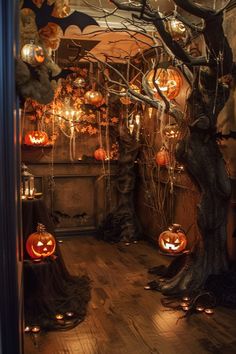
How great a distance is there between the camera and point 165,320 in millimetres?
3777

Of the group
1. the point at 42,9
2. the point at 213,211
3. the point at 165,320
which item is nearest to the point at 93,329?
the point at 165,320

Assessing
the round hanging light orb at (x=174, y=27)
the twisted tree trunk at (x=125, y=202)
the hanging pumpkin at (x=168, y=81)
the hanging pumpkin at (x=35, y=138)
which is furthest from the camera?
the twisted tree trunk at (x=125, y=202)

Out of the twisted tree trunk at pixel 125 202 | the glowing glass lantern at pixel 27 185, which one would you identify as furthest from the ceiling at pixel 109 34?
the glowing glass lantern at pixel 27 185

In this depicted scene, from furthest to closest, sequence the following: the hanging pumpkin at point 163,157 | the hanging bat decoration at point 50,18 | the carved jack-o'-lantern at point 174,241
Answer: the hanging pumpkin at point 163,157 → the carved jack-o'-lantern at point 174,241 → the hanging bat decoration at point 50,18

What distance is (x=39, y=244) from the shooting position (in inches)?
152

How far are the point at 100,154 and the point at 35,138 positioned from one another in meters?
1.21

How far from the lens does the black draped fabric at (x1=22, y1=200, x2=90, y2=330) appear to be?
3713 mm

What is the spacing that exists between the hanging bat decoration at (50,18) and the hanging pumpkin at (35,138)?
4044 mm

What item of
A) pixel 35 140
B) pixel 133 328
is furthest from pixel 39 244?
pixel 35 140

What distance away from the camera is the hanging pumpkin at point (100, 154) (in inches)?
280

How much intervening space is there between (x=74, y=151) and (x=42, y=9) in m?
4.87

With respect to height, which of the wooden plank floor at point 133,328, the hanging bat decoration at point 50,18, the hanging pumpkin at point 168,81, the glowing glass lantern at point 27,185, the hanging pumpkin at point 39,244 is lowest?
the wooden plank floor at point 133,328

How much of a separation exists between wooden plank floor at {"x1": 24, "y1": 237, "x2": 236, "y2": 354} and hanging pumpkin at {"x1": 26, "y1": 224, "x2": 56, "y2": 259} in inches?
29.8

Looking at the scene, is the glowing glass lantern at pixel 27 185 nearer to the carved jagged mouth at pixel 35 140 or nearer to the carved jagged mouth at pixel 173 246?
the carved jagged mouth at pixel 173 246
